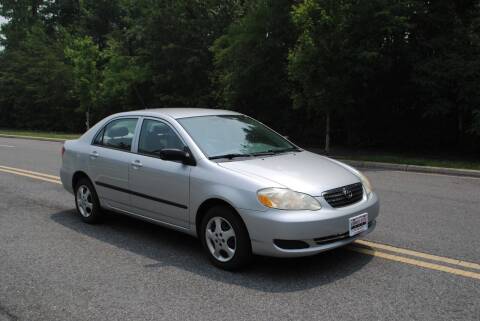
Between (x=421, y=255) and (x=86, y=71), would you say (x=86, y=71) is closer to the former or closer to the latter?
(x=86, y=71)

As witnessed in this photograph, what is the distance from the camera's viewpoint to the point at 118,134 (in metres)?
6.38

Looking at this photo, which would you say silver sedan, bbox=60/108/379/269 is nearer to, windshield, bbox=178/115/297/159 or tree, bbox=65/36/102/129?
windshield, bbox=178/115/297/159

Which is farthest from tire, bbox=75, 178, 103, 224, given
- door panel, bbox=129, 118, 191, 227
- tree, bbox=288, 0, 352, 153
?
tree, bbox=288, 0, 352, 153

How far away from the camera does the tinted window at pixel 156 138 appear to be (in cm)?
553

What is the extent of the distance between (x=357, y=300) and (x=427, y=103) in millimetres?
12940

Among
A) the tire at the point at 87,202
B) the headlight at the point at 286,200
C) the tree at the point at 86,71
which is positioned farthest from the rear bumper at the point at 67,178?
the tree at the point at 86,71

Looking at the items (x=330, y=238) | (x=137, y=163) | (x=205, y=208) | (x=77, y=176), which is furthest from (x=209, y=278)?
(x=77, y=176)

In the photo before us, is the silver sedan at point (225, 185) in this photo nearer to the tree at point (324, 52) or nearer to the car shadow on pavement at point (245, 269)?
the car shadow on pavement at point (245, 269)

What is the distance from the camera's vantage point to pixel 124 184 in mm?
5926

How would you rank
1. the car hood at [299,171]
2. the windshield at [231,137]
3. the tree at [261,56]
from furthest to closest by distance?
the tree at [261,56]
the windshield at [231,137]
the car hood at [299,171]

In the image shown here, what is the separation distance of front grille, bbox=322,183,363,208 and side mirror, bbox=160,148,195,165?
4.64 ft

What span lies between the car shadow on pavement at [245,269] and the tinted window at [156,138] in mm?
1044

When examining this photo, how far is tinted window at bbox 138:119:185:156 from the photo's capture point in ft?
18.1

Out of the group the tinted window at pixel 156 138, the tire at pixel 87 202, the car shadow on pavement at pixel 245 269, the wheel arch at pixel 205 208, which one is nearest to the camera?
the car shadow on pavement at pixel 245 269
